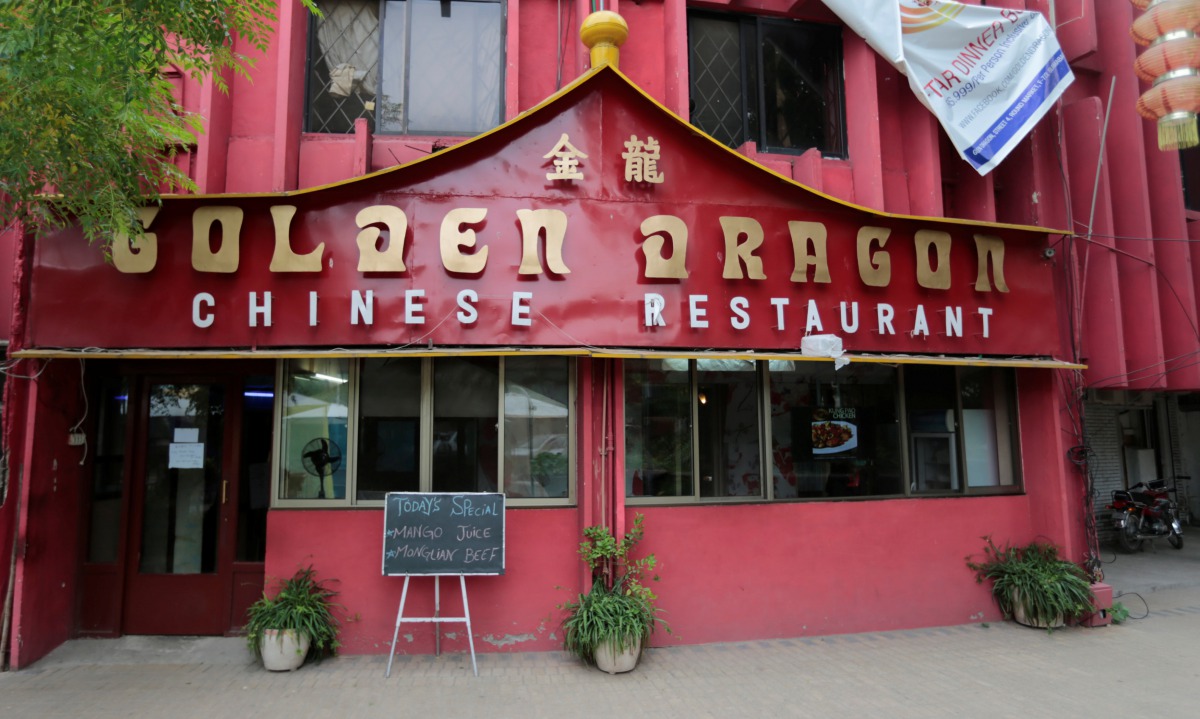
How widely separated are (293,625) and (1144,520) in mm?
13163

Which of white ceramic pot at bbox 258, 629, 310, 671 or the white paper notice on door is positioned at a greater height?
the white paper notice on door

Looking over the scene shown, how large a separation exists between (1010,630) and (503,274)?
6.52 metres

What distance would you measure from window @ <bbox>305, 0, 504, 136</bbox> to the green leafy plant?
479 centimetres

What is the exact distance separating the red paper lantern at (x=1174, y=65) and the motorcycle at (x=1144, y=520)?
724 cm

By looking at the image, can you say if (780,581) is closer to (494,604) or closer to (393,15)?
(494,604)

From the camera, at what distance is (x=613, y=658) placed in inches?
239

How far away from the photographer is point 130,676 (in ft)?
20.0

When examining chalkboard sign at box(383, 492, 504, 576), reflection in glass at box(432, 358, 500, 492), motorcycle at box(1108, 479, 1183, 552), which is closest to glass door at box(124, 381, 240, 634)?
chalkboard sign at box(383, 492, 504, 576)

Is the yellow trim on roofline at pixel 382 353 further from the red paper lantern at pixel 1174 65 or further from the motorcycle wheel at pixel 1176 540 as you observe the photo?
the motorcycle wheel at pixel 1176 540

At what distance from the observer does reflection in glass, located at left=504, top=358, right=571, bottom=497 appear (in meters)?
6.93

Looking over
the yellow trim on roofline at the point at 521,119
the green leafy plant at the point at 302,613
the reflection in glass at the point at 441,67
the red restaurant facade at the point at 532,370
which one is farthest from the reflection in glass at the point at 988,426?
the green leafy plant at the point at 302,613

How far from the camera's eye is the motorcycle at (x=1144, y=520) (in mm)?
11680

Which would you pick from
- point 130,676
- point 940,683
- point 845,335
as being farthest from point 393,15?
point 940,683

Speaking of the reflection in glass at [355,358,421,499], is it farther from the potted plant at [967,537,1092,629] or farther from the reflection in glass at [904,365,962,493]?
the potted plant at [967,537,1092,629]
